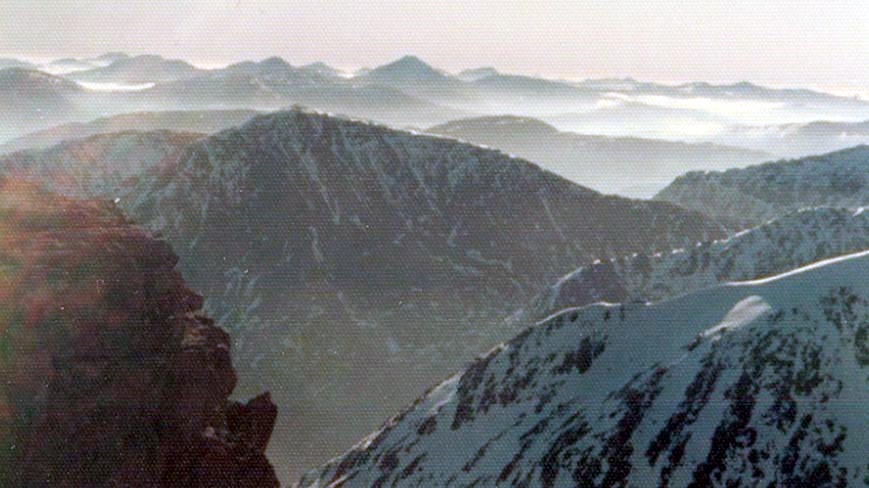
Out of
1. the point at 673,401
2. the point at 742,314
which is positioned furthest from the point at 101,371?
the point at 742,314

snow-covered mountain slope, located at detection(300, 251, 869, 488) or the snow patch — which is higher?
the snow patch

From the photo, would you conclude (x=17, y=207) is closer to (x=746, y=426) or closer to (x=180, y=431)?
(x=180, y=431)

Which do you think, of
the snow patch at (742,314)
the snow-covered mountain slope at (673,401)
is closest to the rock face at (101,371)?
the snow-covered mountain slope at (673,401)

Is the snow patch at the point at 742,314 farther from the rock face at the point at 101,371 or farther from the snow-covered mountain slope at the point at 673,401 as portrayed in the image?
the rock face at the point at 101,371

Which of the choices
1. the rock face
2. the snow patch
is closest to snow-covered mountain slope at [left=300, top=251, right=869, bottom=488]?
the snow patch

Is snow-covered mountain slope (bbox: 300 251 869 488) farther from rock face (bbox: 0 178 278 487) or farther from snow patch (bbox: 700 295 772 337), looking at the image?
rock face (bbox: 0 178 278 487)
